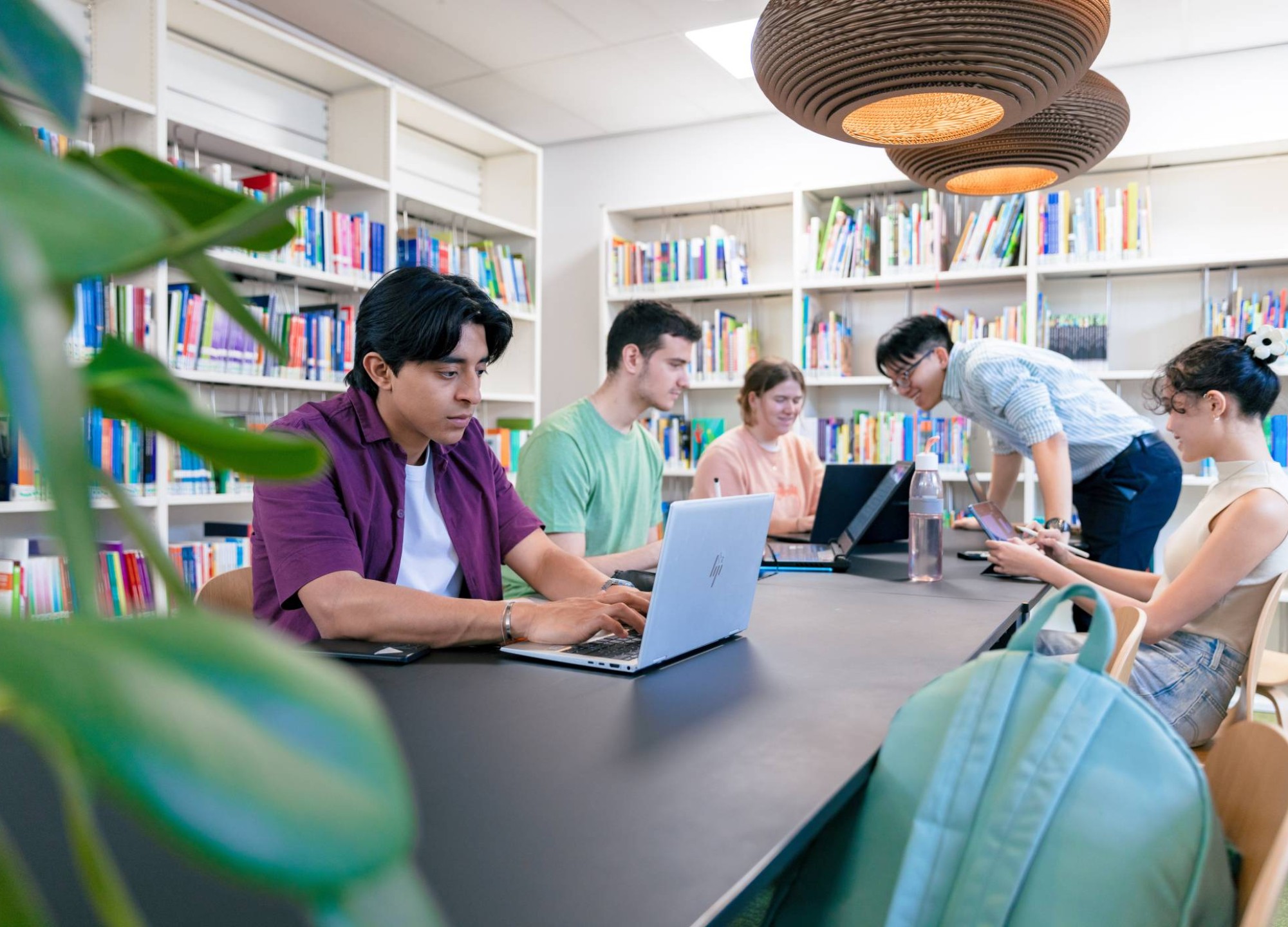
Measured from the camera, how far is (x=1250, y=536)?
1.89 m

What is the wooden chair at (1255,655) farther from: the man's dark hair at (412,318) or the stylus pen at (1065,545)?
the man's dark hair at (412,318)

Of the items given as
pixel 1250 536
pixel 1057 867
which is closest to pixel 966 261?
pixel 1250 536

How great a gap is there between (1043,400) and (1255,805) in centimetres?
218

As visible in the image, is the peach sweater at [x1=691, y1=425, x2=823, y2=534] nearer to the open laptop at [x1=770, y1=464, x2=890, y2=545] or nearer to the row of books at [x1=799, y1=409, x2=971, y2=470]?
the open laptop at [x1=770, y1=464, x2=890, y2=545]

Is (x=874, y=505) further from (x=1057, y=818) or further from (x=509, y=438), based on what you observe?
(x=509, y=438)

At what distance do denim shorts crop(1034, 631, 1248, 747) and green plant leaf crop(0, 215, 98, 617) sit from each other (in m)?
2.04

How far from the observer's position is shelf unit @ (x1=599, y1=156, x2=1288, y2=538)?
412 centimetres

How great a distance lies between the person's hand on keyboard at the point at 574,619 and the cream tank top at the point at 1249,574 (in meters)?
1.21

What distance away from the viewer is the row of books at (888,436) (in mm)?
4449

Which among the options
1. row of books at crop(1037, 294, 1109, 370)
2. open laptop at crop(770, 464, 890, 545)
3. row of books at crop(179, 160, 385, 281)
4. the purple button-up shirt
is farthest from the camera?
row of books at crop(1037, 294, 1109, 370)

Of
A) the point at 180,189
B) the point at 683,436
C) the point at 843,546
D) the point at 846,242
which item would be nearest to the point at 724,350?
the point at 683,436

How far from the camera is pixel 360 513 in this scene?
1.70m

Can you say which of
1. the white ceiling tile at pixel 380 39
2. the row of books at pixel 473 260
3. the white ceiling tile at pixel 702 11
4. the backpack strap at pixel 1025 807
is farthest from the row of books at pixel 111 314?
the backpack strap at pixel 1025 807

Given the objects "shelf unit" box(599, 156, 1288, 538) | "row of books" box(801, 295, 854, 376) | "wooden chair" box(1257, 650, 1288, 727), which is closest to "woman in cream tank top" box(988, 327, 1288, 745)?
"wooden chair" box(1257, 650, 1288, 727)
